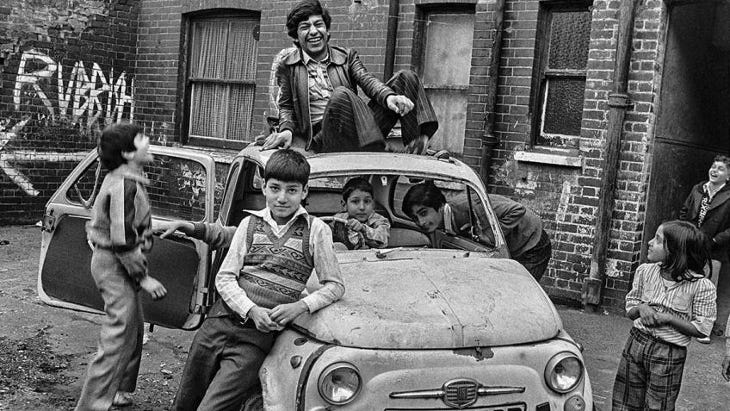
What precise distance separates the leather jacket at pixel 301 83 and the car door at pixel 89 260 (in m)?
0.75

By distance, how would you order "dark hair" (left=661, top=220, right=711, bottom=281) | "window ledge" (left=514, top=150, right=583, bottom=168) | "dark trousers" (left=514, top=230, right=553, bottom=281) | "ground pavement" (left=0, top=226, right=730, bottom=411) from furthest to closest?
1. "window ledge" (left=514, top=150, right=583, bottom=168)
2. "dark trousers" (left=514, top=230, right=553, bottom=281)
3. "ground pavement" (left=0, top=226, right=730, bottom=411)
4. "dark hair" (left=661, top=220, right=711, bottom=281)

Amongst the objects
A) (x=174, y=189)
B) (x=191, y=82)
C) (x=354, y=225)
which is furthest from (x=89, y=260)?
(x=191, y=82)

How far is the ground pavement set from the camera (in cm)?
519

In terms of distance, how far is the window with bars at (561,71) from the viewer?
28.1ft

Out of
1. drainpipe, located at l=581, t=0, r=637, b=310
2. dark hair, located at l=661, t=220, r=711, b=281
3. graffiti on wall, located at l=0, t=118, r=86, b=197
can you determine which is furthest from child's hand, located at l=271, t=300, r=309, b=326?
graffiti on wall, located at l=0, t=118, r=86, b=197

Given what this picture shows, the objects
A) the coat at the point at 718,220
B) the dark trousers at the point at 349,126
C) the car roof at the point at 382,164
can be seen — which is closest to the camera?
the car roof at the point at 382,164

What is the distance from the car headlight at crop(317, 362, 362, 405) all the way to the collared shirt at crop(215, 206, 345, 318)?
36 cm

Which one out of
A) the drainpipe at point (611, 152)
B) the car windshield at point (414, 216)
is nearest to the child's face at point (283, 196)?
the car windshield at point (414, 216)

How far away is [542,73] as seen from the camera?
346 inches

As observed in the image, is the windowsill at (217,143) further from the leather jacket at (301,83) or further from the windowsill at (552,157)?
the leather jacket at (301,83)

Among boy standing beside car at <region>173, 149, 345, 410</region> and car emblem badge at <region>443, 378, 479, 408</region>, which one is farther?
boy standing beside car at <region>173, 149, 345, 410</region>

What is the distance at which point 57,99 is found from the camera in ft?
39.0

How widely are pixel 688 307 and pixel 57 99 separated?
10.2 meters

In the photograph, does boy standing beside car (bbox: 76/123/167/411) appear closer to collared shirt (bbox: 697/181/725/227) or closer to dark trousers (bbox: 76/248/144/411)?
dark trousers (bbox: 76/248/144/411)
